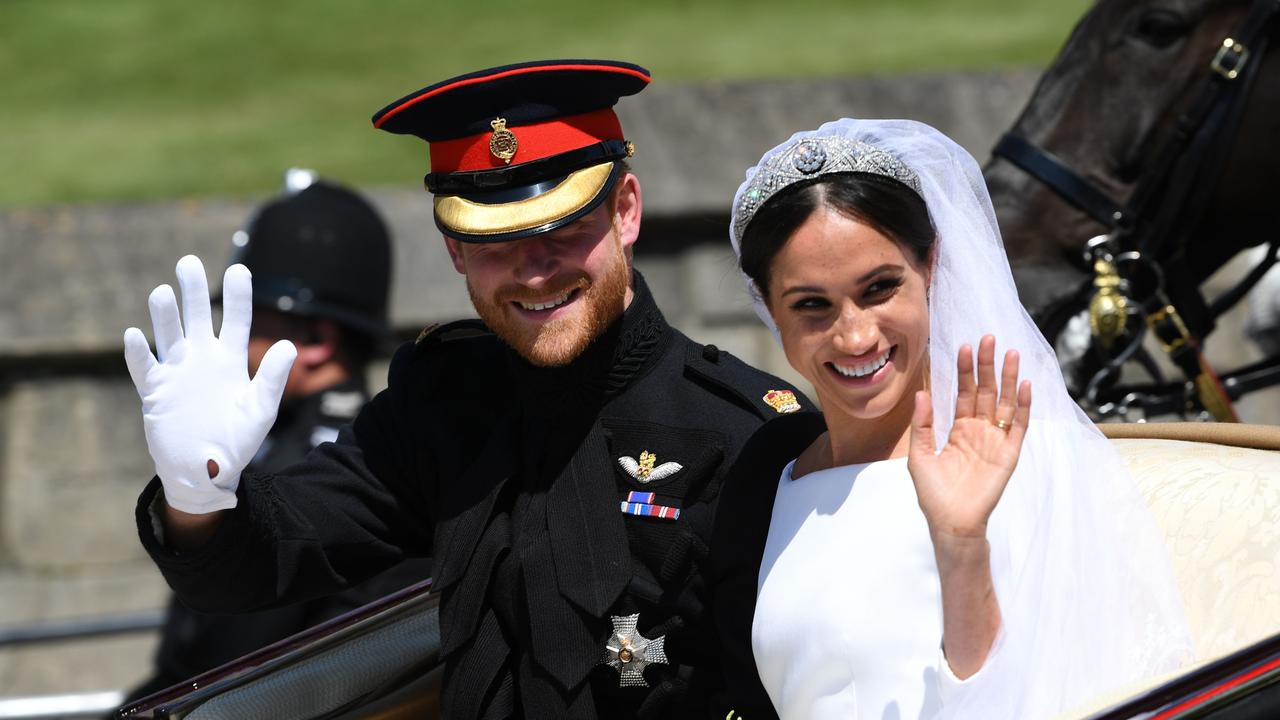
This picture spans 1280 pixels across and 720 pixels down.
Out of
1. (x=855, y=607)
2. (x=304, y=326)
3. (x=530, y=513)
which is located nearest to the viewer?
(x=855, y=607)

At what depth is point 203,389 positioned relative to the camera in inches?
89.0

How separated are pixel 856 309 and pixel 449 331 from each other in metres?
0.87

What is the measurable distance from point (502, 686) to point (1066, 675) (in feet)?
2.89

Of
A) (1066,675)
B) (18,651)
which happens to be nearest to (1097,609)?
(1066,675)

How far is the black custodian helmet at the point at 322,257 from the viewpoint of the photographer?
164 inches

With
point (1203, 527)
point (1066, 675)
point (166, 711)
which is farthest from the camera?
point (166, 711)

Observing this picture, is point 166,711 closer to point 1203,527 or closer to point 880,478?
point 880,478

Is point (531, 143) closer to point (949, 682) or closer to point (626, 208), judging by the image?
point (626, 208)

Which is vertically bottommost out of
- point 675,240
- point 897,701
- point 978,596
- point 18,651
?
point 18,651

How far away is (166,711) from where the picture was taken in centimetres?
238

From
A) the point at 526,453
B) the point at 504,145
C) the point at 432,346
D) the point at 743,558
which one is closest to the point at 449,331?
the point at 432,346

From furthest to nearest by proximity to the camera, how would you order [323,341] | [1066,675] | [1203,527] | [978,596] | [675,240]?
[675,240] < [323,341] < [1203,527] < [1066,675] < [978,596]

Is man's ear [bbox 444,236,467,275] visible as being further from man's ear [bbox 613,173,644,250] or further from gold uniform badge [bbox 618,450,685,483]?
gold uniform badge [bbox 618,450,685,483]

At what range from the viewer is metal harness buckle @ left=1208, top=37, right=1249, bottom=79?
309cm
